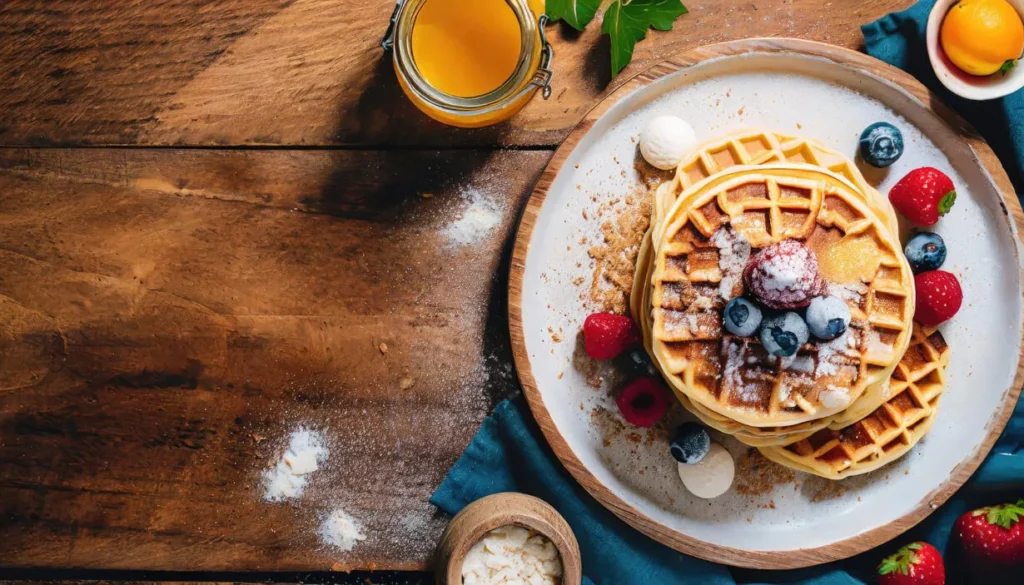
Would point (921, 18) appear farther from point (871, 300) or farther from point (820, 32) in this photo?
point (871, 300)

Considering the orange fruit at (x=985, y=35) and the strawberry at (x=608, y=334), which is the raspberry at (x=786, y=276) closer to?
the strawberry at (x=608, y=334)

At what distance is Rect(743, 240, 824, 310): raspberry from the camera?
1.68 metres

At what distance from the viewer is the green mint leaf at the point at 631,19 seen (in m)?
2.16

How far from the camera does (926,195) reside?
2049 mm

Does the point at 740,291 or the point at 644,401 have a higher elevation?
the point at 740,291

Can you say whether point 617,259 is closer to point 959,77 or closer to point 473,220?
point 473,220

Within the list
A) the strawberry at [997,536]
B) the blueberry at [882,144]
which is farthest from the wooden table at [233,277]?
the strawberry at [997,536]

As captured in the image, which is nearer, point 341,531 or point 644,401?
point 644,401

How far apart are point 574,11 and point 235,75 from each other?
102 cm

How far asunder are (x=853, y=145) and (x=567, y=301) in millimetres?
920

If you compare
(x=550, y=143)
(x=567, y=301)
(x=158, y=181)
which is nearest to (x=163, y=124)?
(x=158, y=181)

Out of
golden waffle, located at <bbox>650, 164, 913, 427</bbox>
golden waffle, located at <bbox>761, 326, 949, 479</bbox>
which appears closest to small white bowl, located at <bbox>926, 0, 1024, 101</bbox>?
golden waffle, located at <bbox>650, 164, 913, 427</bbox>

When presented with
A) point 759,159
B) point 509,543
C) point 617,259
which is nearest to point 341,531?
point 509,543

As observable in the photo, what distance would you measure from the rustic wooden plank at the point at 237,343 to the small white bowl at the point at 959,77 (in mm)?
1100
